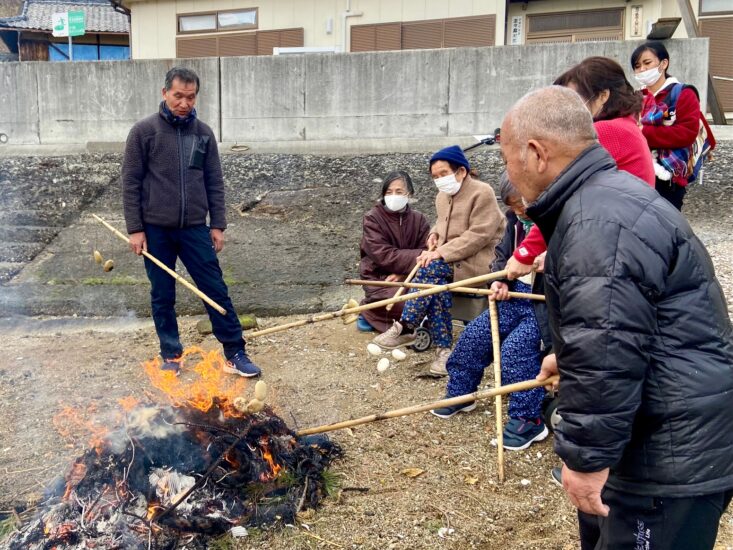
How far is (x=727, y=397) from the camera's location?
1974 mm

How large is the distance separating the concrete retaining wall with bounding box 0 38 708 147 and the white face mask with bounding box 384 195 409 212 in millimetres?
5710

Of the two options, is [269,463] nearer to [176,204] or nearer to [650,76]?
[176,204]

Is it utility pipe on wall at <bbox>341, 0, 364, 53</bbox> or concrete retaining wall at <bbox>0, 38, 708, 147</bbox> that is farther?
utility pipe on wall at <bbox>341, 0, 364, 53</bbox>

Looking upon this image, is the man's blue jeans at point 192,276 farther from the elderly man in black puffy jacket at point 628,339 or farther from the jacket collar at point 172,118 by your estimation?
the elderly man in black puffy jacket at point 628,339

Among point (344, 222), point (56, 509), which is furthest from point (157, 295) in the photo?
point (344, 222)

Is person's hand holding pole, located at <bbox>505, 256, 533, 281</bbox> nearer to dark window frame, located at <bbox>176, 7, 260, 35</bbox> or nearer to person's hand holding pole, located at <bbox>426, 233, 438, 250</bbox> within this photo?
person's hand holding pole, located at <bbox>426, 233, 438, 250</bbox>

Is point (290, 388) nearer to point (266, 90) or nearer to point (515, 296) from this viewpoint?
point (515, 296)

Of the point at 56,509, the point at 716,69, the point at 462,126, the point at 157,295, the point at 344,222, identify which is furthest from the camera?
the point at 716,69

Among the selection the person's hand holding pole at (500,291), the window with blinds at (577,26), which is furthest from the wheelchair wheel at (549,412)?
the window with blinds at (577,26)

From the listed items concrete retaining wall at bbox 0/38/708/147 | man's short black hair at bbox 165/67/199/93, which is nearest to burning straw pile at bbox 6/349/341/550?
man's short black hair at bbox 165/67/199/93

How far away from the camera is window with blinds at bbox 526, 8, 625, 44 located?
14.2 metres

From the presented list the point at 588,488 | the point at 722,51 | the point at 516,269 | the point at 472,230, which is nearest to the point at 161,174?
the point at 472,230

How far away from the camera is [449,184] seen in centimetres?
575

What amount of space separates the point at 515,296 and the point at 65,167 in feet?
32.9
